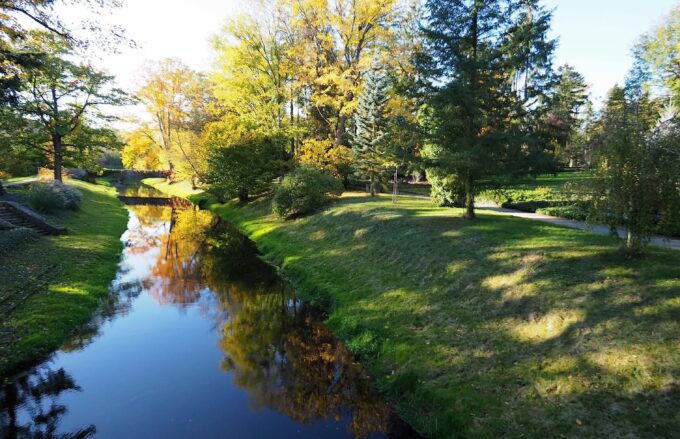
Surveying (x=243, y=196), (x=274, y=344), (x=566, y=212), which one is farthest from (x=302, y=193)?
(x=566, y=212)

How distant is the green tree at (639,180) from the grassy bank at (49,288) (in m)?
16.4

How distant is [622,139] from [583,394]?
689cm

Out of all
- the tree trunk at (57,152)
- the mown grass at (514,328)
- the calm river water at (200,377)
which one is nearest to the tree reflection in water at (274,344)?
the calm river water at (200,377)

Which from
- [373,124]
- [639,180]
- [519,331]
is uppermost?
[373,124]

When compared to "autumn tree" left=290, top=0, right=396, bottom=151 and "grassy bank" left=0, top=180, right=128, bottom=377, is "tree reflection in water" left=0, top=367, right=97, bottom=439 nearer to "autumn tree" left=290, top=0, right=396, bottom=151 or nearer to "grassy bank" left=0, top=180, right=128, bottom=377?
"grassy bank" left=0, top=180, right=128, bottom=377

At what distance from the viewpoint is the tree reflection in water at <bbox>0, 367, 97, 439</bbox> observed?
27.0ft

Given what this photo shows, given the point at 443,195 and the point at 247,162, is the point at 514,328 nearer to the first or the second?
the point at 443,195

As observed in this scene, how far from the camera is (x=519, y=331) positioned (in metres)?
9.73

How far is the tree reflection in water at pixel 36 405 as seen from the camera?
8238 mm

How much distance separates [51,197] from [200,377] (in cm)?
2303

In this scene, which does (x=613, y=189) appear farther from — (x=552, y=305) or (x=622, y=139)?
(x=552, y=305)

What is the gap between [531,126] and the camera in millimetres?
16531

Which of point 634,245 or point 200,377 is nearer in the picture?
point 200,377

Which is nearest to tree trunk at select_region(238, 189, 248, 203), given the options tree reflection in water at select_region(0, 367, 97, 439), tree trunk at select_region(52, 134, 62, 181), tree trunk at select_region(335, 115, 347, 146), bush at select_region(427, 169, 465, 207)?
tree trunk at select_region(335, 115, 347, 146)
